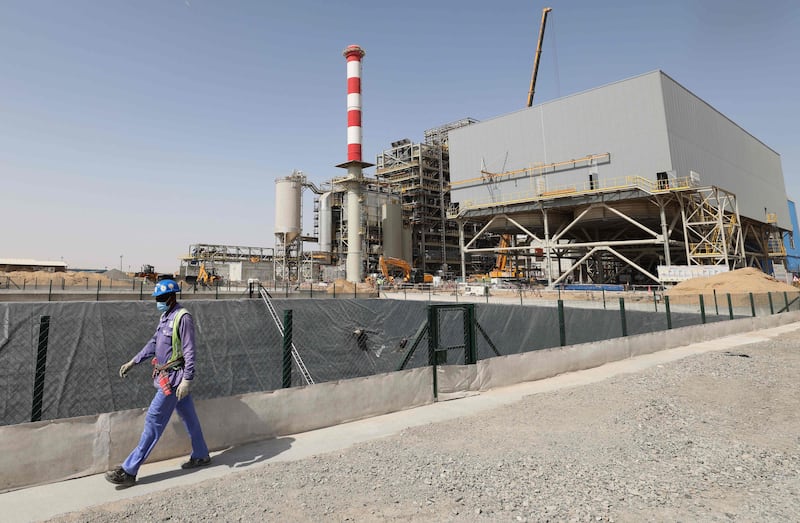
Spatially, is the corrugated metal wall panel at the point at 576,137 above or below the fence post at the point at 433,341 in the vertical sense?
above

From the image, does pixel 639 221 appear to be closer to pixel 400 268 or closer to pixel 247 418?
pixel 400 268

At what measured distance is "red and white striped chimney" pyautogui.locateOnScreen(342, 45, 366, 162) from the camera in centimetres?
4862

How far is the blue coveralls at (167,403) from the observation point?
428 centimetres

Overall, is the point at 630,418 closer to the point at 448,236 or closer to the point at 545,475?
the point at 545,475

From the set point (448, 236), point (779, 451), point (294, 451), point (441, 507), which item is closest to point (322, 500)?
point (441, 507)

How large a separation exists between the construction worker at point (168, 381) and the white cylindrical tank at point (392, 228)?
53301 mm

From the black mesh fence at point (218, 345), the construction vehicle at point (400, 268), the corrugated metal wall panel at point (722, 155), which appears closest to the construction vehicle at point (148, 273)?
the construction vehicle at point (400, 268)

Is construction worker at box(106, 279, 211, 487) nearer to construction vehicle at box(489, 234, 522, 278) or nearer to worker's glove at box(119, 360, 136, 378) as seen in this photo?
worker's glove at box(119, 360, 136, 378)

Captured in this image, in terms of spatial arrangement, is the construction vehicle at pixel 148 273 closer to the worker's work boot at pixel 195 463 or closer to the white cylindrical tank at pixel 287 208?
the white cylindrical tank at pixel 287 208

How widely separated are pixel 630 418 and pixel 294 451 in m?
5.17

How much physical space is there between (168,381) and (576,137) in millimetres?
41371

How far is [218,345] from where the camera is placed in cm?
810

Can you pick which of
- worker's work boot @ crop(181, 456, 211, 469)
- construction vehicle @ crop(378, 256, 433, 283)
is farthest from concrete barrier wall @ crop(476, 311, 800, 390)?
construction vehicle @ crop(378, 256, 433, 283)

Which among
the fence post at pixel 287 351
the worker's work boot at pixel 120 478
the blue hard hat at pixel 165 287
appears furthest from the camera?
the fence post at pixel 287 351
